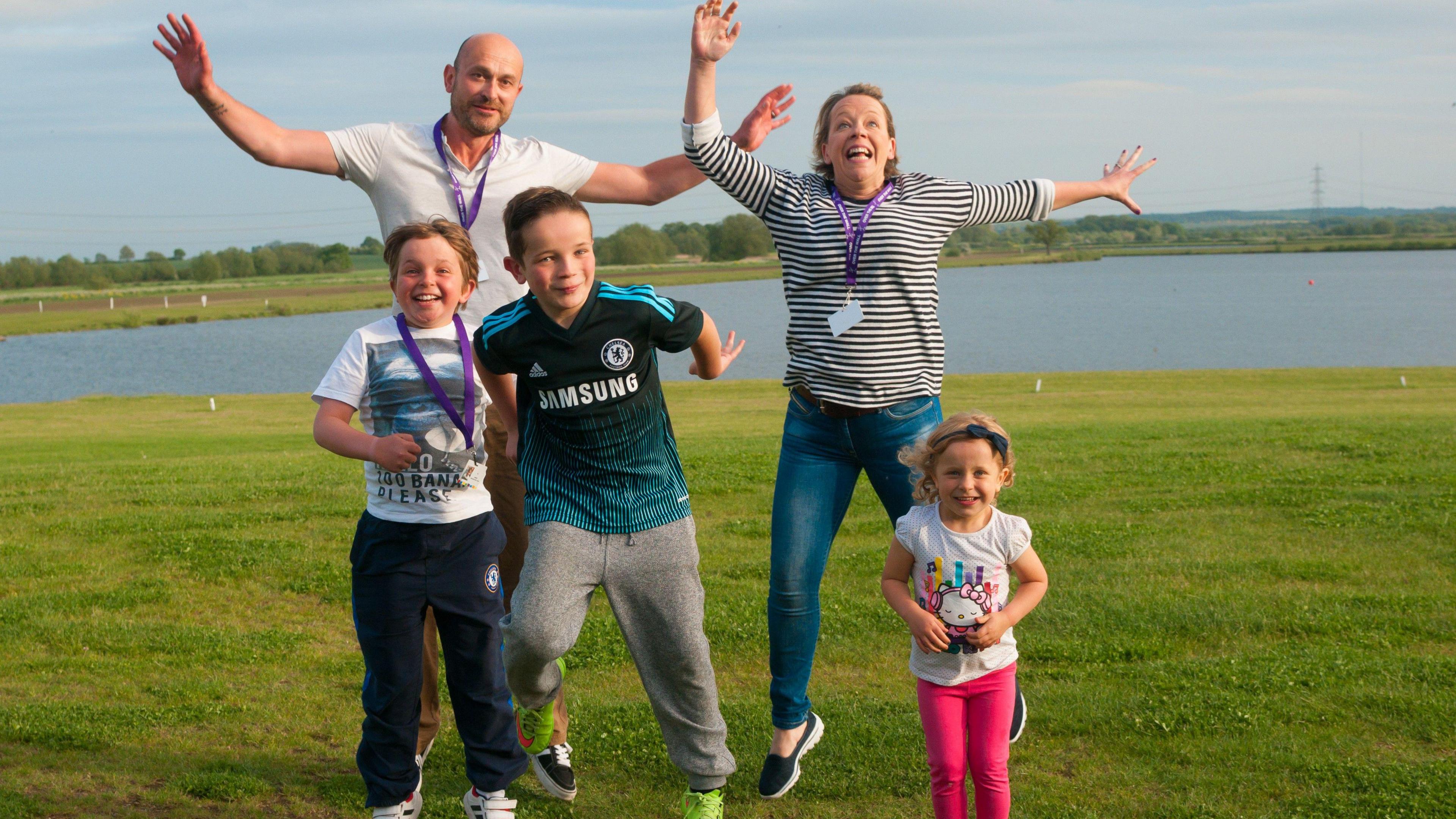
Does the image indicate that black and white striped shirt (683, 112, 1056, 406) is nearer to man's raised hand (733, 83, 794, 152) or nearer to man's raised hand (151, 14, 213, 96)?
man's raised hand (733, 83, 794, 152)

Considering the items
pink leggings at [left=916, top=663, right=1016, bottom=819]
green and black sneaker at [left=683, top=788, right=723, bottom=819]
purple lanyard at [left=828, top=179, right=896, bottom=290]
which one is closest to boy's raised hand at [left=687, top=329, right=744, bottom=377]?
purple lanyard at [left=828, top=179, right=896, bottom=290]

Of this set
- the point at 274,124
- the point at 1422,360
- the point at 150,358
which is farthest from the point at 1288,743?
the point at 150,358

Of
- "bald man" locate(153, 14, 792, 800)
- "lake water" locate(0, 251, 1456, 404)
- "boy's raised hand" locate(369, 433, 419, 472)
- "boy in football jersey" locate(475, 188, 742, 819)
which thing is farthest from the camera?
"lake water" locate(0, 251, 1456, 404)

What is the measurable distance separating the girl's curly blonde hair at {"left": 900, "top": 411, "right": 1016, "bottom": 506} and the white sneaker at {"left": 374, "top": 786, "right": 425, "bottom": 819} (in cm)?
189

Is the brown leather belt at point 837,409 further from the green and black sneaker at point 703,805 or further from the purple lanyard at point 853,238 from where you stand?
the green and black sneaker at point 703,805

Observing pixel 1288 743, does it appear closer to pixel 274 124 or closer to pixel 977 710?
pixel 977 710

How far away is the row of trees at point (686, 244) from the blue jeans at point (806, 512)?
9604 centimetres

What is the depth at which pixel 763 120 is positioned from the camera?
4801 millimetres

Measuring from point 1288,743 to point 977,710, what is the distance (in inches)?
64.8

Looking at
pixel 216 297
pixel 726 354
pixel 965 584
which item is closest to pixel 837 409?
pixel 726 354

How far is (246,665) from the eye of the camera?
224 inches

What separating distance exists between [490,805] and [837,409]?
189 cm

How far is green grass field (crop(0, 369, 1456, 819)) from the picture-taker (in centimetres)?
425

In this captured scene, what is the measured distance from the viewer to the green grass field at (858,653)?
4254mm
